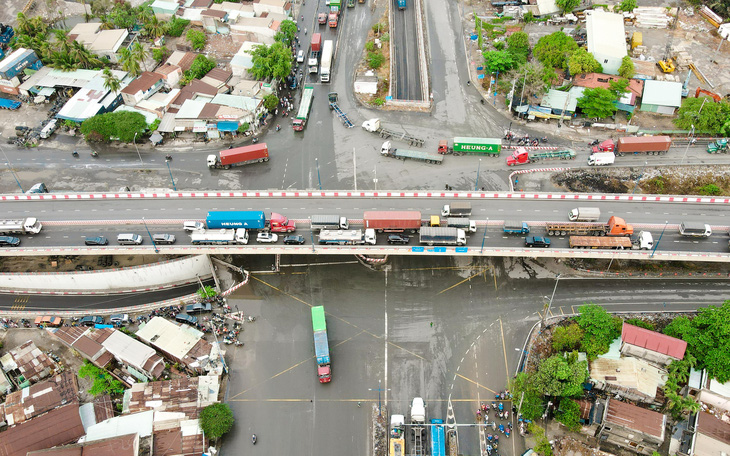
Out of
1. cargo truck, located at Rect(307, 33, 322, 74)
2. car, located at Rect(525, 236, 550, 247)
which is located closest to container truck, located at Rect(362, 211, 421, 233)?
car, located at Rect(525, 236, 550, 247)

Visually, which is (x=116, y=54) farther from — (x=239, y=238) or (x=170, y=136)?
(x=239, y=238)

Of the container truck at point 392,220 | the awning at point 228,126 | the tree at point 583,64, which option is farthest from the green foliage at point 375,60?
the container truck at point 392,220

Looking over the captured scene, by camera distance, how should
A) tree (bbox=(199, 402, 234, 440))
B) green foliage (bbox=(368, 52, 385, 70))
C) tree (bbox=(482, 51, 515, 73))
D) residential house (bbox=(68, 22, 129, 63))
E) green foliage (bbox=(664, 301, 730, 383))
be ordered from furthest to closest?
1. residential house (bbox=(68, 22, 129, 63))
2. green foliage (bbox=(368, 52, 385, 70))
3. tree (bbox=(482, 51, 515, 73))
4. green foliage (bbox=(664, 301, 730, 383))
5. tree (bbox=(199, 402, 234, 440))

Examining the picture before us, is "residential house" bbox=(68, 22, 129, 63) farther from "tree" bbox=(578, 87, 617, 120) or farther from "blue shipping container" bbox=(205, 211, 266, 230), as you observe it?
"tree" bbox=(578, 87, 617, 120)

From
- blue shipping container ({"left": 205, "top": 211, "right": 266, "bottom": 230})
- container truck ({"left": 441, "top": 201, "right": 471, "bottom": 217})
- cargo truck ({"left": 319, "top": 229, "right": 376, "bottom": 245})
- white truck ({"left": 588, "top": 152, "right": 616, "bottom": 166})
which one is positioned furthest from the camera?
white truck ({"left": 588, "top": 152, "right": 616, "bottom": 166})

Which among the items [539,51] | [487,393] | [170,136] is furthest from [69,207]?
[539,51]

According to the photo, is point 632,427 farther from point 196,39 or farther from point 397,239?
point 196,39

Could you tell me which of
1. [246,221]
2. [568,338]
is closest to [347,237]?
[246,221]
